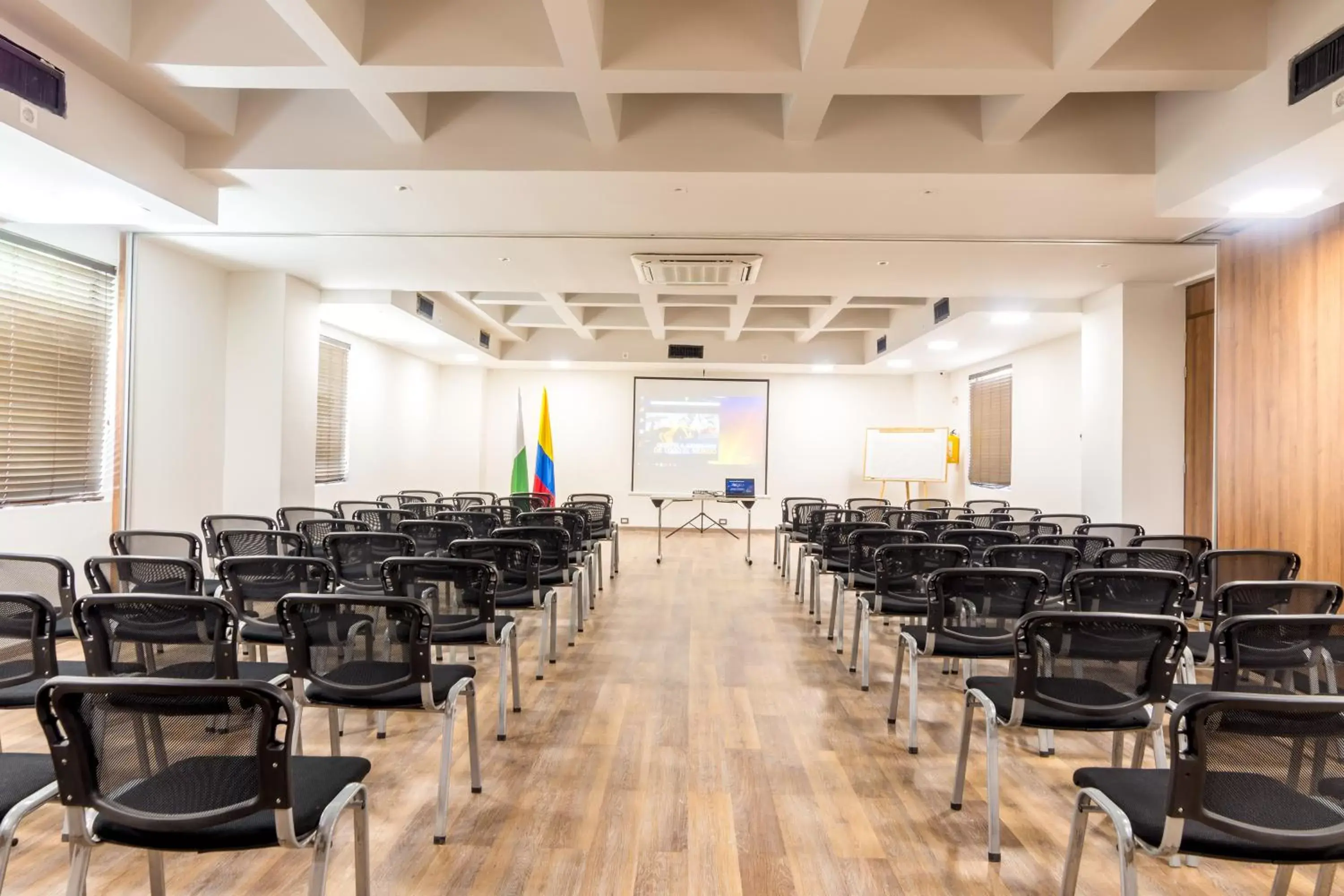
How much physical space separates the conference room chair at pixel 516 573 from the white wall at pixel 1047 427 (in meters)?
6.49

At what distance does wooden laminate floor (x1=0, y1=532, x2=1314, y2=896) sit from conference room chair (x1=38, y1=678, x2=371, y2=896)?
2.76 feet

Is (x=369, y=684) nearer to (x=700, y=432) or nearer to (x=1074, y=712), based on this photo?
(x=1074, y=712)

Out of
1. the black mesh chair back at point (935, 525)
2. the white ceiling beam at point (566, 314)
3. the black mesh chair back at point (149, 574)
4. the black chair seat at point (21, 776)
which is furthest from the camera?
the white ceiling beam at point (566, 314)

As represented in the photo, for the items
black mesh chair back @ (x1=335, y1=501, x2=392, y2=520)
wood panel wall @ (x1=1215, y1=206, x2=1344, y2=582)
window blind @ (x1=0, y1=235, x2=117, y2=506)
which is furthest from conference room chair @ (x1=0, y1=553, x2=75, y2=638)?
wood panel wall @ (x1=1215, y1=206, x2=1344, y2=582)

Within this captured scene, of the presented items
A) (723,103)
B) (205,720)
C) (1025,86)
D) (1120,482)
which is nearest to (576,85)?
(723,103)

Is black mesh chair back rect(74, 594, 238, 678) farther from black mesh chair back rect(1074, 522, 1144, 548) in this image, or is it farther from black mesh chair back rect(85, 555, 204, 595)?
black mesh chair back rect(1074, 522, 1144, 548)

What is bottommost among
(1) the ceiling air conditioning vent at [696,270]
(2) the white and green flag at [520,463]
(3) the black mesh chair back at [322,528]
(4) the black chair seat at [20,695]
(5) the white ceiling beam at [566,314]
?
(4) the black chair seat at [20,695]

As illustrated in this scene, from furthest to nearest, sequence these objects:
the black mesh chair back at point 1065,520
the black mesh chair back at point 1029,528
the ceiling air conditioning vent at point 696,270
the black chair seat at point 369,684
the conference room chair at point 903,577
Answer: the ceiling air conditioning vent at point 696,270 → the black mesh chair back at point 1065,520 → the black mesh chair back at point 1029,528 → the conference room chair at point 903,577 → the black chair seat at point 369,684

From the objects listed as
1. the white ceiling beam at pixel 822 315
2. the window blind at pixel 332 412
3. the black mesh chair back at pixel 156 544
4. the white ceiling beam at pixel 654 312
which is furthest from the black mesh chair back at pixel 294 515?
the white ceiling beam at pixel 822 315

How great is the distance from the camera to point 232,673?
95.9 inches

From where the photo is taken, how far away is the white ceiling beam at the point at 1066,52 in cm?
341

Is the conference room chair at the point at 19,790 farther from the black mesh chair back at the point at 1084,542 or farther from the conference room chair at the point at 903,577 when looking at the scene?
the black mesh chair back at the point at 1084,542

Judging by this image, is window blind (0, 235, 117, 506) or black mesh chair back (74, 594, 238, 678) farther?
window blind (0, 235, 117, 506)

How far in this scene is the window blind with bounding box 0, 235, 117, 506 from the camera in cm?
526
